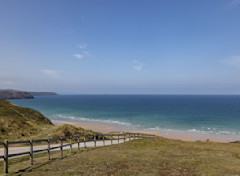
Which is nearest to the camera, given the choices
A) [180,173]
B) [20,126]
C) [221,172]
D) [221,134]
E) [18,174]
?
[18,174]

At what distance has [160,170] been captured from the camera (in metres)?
11.0

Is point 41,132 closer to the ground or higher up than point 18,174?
closer to the ground

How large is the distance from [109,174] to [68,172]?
98.7 inches

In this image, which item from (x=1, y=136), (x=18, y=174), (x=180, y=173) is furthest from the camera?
(x=1, y=136)

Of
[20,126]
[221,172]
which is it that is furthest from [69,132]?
[221,172]

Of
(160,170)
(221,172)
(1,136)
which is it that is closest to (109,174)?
(160,170)

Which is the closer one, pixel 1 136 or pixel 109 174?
pixel 109 174

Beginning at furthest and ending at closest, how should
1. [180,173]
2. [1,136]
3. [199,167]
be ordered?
[1,136], [199,167], [180,173]

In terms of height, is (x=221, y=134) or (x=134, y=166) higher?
(x=134, y=166)

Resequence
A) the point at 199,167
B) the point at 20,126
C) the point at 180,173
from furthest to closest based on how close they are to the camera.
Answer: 1. the point at 20,126
2. the point at 199,167
3. the point at 180,173

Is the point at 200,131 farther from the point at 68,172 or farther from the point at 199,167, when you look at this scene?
the point at 68,172

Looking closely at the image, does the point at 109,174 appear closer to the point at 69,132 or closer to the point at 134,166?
the point at 134,166

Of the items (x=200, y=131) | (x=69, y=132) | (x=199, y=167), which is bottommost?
(x=200, y=131)

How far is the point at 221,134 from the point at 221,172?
1968 inches
